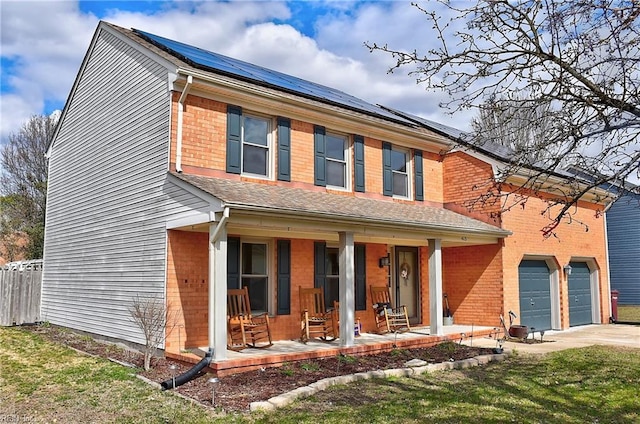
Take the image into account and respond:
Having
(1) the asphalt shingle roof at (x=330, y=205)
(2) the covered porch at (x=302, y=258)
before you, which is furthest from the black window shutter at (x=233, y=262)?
(1) the asphalt shingle roof at (x=330, y=205)

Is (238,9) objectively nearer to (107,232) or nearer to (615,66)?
(107,232)

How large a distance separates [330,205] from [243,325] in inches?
115

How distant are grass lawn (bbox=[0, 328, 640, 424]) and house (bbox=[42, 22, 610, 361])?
5.47 feet

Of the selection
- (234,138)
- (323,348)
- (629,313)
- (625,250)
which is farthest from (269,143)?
(625,250)

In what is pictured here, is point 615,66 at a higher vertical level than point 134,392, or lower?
higher

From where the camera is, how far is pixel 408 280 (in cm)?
1462

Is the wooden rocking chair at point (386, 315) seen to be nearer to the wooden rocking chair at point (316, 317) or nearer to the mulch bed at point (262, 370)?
the wooden rocking chair at point (316, 317)

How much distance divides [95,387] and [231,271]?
362 cm

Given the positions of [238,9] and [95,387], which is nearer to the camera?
[95,387]

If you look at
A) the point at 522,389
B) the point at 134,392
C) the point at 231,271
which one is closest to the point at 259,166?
the point at 231,271

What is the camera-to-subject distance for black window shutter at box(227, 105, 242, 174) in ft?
34.5

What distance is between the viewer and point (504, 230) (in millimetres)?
13609

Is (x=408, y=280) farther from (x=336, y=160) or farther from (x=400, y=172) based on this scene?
(x=336, y=160)

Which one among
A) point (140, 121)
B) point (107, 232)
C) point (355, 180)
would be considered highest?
point (140, 121)
